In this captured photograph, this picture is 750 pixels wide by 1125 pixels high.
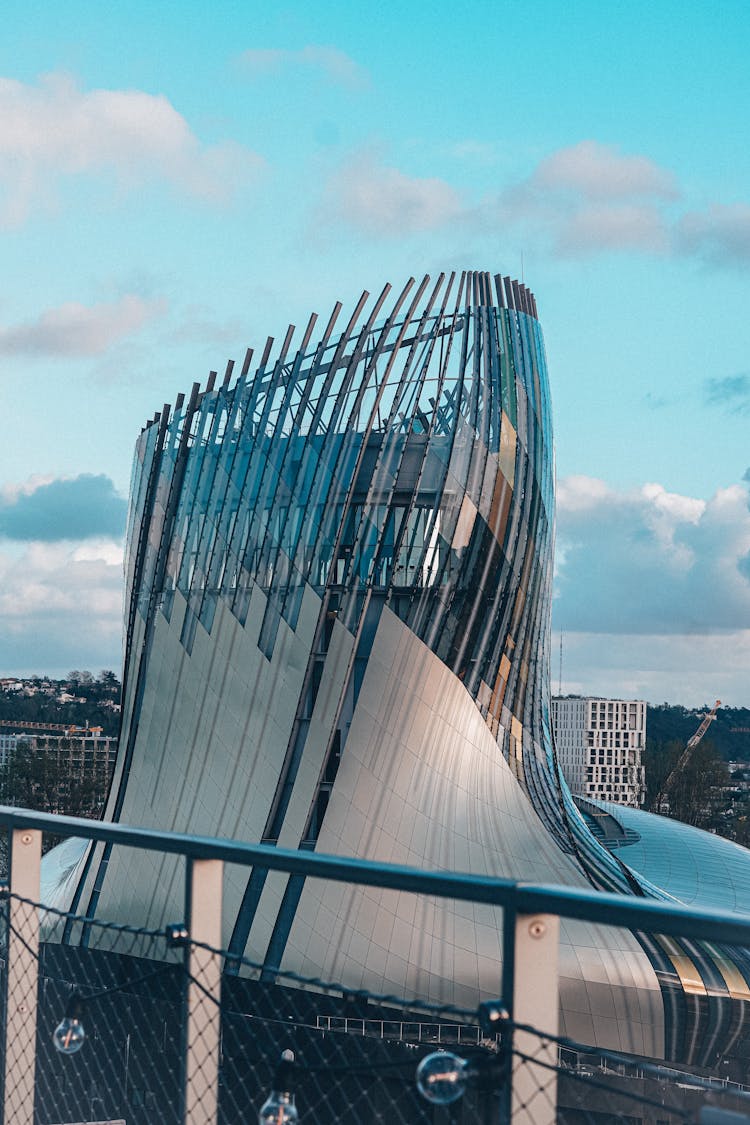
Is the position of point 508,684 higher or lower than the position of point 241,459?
lower

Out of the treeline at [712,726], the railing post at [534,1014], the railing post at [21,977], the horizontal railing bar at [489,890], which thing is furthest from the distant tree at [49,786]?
the treeline at [712,726]

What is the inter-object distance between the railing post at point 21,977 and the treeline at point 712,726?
129384 mm

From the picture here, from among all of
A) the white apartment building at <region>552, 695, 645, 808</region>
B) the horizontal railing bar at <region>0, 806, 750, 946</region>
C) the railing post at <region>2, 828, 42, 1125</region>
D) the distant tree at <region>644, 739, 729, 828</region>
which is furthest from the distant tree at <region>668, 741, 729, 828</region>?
the white apartment building at <region>552, 695, 645, 808</region>

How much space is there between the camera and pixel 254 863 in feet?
9.06

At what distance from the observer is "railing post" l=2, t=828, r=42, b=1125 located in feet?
11.6

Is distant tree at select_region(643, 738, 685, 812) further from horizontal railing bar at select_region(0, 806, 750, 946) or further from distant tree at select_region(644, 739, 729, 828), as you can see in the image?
horizontal railing bar at select_region(0, 806, 750, 946)

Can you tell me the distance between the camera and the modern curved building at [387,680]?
17.3 metres

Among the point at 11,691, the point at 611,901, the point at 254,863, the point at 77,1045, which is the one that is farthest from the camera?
the point at 11,691

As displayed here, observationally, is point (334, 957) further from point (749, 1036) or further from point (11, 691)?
point (11, 691)

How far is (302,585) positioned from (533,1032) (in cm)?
1640

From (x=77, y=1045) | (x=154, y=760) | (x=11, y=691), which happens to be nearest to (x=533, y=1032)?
(x=77, y=1045)

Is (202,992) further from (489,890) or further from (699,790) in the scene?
(699,790)

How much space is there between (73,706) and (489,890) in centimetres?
10254

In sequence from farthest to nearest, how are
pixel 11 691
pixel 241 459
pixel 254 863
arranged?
pixel 11 691
pixel 241 459
pixel 254 863
